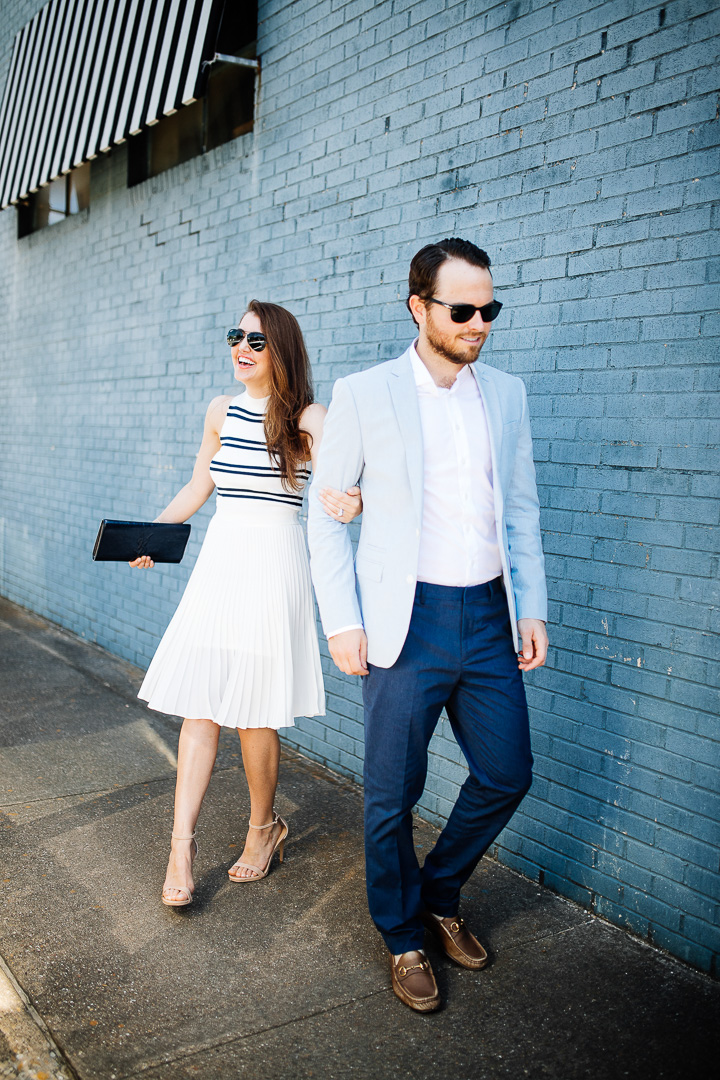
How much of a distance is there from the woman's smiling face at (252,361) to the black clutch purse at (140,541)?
1.97ft

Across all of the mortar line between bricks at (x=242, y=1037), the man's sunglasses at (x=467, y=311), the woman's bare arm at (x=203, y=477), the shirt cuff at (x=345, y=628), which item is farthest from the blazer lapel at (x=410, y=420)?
the mortar line between bricks at (x=242, y=1037)

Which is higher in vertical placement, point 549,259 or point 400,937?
point 549,259

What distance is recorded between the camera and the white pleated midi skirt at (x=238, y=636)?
3.16 metres

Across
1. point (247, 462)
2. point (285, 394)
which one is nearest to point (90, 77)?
point (285, 394)

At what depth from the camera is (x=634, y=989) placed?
269 centimetres

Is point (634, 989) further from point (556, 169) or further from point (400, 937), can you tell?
point (556, 169)

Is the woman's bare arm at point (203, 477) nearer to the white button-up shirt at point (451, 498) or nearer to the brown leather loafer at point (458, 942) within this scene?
the white button-up shirt at point (451, 498)

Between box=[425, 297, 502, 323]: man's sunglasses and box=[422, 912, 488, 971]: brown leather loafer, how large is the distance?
6.05 feet

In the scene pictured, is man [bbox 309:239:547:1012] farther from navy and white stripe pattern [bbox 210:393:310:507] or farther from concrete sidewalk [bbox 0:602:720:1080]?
navy and white stripe pattern [bbox 210:393:310:507]

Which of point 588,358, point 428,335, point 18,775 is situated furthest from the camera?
point 18,775

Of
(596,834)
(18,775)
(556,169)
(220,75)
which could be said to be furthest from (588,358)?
(220,75)

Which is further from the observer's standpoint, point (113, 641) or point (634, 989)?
point (113, 641)

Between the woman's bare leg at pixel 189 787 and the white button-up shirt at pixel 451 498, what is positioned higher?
the white button-up shirt at pixel 451 498

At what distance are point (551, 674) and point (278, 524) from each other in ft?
3.77
